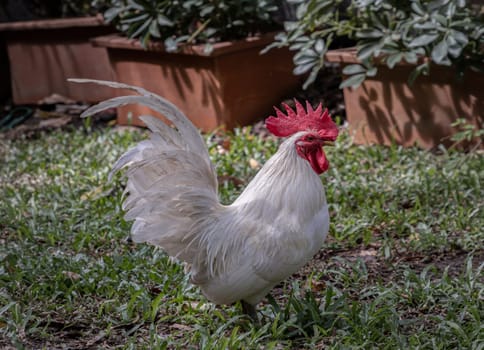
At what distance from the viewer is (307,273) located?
157 inches

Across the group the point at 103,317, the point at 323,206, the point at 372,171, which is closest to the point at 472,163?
the point at 372,171

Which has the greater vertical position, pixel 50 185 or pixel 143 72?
pixel 143 72

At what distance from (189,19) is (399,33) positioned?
1993mm

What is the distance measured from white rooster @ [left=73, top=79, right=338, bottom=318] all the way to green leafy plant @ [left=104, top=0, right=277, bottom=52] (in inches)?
126

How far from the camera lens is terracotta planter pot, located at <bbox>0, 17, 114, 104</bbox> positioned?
7.94 meters

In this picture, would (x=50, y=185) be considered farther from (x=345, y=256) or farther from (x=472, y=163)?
(x=472, y=163)

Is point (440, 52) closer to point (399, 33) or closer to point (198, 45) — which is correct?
point (399, 33)

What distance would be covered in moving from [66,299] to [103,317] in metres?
0.28

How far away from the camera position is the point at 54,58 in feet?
26.7

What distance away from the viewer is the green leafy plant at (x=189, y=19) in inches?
251

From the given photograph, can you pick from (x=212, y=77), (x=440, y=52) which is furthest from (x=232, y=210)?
(x=212, y=77)

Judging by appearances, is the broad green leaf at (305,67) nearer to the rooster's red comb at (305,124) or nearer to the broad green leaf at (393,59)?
the broad green leaf at (393,59)

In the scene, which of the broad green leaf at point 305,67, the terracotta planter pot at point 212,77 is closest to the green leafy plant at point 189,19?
the terracotta planter pot at point 212,77

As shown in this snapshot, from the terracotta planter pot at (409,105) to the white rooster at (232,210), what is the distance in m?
2.65
